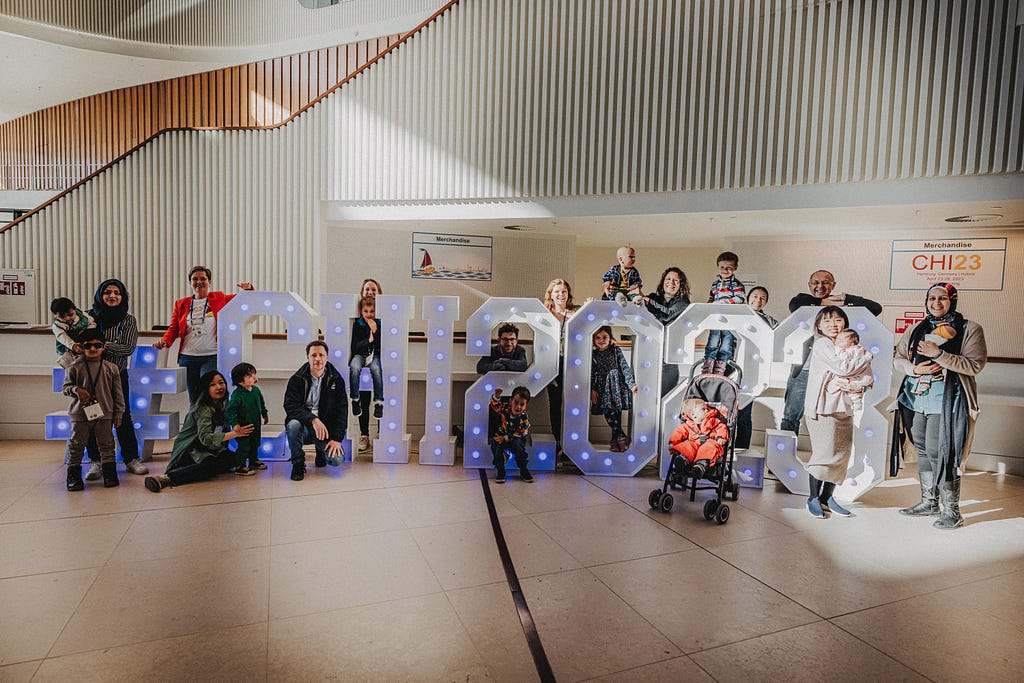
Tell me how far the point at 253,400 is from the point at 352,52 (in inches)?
293

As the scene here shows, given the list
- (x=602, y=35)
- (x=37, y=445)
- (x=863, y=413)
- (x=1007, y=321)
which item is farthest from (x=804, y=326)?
(x=37, y=445)

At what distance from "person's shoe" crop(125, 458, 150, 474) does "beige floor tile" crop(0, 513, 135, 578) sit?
105 centimetres

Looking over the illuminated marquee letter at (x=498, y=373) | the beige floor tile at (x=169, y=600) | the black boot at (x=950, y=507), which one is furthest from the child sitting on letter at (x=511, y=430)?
the black boot at (x=950, y=507)

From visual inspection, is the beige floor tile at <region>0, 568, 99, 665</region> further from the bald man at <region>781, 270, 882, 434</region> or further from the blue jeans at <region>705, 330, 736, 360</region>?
the bald man at <region>781, 270, 882, 434</region>

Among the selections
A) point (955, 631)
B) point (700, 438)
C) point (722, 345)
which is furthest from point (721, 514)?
point (722, 345)

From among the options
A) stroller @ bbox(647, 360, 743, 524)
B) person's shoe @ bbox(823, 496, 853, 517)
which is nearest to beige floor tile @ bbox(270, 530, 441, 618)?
A: stroller @ bbox(647, 360, 743, 524)

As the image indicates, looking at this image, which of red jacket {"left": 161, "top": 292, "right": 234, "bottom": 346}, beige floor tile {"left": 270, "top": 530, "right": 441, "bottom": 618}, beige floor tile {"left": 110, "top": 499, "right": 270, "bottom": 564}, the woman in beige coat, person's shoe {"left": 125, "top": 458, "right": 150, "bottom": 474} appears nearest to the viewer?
beige floor tile {"left": 270, "top": 530, "right": 441, "bottom": 618}

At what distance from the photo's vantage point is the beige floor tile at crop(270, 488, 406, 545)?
395 centimetres

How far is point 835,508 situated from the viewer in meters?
4.62

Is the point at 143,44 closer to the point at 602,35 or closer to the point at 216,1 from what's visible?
the point at 216,1

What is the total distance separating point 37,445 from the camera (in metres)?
5.97

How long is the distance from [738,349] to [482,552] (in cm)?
290

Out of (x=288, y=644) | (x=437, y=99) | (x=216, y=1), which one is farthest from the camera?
(x=216, y=1)

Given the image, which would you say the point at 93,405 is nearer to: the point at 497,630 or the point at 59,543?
the point at 59,543
